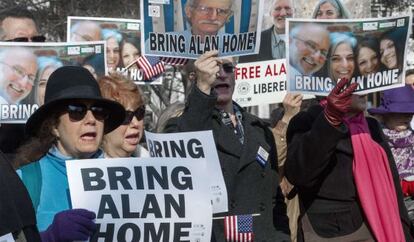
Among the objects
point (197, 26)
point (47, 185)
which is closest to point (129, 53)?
point (197, 26)

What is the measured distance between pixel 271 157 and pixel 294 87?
49 centimetres

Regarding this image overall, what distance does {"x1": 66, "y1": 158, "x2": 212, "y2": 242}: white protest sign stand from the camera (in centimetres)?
411

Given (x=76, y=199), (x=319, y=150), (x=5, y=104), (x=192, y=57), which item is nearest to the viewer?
(x=76, y=199)

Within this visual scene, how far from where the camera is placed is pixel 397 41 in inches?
225

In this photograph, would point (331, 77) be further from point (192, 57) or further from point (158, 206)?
point (158, 206)

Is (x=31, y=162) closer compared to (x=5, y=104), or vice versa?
(x=31, y=162)

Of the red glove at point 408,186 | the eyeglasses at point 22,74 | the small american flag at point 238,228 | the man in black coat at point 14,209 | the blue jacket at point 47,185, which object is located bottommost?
the red glove at point 408,186

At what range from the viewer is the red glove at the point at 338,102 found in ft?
16.0

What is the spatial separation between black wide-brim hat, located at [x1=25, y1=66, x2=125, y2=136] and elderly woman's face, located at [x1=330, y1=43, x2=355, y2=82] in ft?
5.25

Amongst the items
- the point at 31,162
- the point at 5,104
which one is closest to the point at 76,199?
the point at 31,162

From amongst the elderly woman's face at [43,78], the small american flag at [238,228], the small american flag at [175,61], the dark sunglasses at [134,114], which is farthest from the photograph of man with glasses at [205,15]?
the elderly woman's face at [43,78]

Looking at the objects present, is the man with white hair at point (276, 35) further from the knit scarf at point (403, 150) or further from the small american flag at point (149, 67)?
the knit scarf at point (403, 150)

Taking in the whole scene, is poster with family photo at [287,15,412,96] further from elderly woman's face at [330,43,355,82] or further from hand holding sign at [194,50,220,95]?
hand holding sign at [194,50,220,95]

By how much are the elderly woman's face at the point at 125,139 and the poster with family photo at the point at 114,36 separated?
351cm
